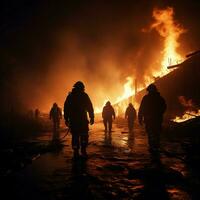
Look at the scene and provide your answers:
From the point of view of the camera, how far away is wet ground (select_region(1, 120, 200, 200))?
12.8ft

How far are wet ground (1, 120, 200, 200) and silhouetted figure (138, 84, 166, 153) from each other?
1.57m

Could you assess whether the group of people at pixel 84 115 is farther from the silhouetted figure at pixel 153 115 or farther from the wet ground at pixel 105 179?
the wet ground at pixel 105 179

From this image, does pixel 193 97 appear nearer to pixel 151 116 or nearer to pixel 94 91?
pixel 151 116

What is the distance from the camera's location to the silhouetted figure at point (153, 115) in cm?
854

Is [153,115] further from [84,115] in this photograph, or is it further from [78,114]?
[78,114]

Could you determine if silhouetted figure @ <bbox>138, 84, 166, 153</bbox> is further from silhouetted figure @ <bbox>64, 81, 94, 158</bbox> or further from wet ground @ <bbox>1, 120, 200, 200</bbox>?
silhouetted figure @ <bbox>64, 81, 94, 158</bbox>

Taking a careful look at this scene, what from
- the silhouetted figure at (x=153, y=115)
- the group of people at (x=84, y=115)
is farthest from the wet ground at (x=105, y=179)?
the silhouetted figure at (x=153, y=115)

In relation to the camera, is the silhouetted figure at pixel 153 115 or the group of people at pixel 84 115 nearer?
the group of people at pixel 84 115

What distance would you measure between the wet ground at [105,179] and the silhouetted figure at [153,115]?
5.15ft

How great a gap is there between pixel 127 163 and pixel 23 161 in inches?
104

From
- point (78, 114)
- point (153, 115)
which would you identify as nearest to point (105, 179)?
point (78, 114)

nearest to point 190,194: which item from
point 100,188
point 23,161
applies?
point 100,188

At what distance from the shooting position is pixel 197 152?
7066 mm

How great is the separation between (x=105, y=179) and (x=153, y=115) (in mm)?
4388
